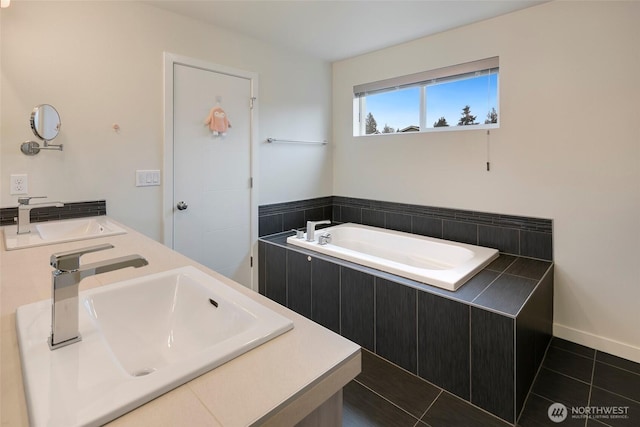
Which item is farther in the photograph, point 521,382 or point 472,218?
point 472,218

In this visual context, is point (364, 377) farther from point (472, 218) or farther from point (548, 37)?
point (548, 37)

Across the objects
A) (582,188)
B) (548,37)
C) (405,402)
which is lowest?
(405,402)

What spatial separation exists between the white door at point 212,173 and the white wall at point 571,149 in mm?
1787

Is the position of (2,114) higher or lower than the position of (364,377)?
higher

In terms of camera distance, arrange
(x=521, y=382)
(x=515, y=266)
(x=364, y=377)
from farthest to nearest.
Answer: (x=515, y=266), (x=364, y=377), (x=521, y=382)

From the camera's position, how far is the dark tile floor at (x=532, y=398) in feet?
5.49

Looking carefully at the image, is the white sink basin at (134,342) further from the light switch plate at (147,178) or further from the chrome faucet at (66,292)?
the light switch plate at (147,178)

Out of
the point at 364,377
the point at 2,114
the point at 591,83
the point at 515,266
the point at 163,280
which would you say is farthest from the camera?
the point at 515,266

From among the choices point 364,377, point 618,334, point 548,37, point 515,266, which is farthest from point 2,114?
point 618,334

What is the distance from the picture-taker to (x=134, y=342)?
989 millimetres

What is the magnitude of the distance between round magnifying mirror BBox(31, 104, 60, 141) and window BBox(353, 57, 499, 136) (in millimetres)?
2604

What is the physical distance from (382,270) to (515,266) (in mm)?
985

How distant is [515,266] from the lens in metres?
2.38

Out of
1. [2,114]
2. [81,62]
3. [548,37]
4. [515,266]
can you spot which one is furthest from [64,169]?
[548,37]
